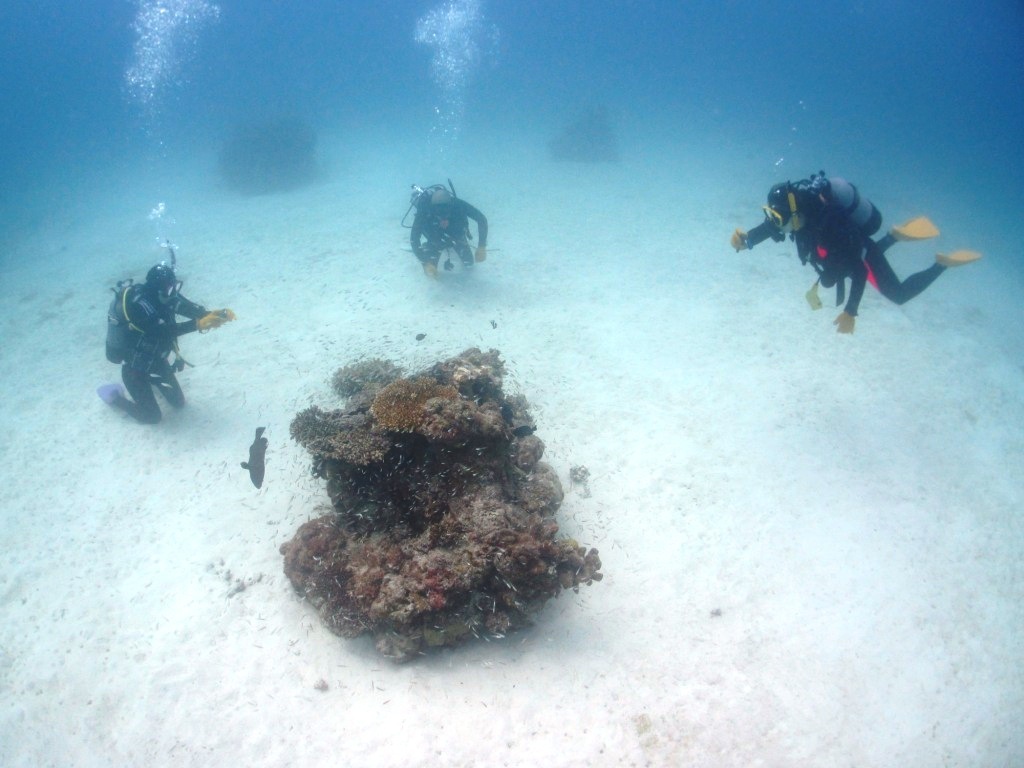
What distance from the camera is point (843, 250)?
6.74 metres

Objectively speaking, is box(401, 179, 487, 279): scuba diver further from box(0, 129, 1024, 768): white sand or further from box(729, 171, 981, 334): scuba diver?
box(729, 171, 981, 334): scuba diver

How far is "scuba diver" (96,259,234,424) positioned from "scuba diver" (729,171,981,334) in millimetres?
8638

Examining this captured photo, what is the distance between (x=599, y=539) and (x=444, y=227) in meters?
8.80

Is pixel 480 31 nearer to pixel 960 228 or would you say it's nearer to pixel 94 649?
pixel 960 228

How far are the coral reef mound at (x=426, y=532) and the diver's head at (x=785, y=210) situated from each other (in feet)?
15.3

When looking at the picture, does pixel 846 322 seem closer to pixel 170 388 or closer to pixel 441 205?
pixel 441 205

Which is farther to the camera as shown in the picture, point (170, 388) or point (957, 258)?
point (170, 388)

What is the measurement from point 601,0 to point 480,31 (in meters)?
33.2

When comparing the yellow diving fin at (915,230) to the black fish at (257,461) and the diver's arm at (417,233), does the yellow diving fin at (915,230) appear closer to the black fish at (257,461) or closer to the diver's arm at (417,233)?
the black fish at (257,461)

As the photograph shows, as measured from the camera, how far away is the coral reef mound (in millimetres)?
4625

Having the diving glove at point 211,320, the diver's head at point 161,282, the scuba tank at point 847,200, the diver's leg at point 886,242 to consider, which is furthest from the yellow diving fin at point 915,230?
the diver's head at point 161,282

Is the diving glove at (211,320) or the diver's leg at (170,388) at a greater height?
the diving glove at (211,320)

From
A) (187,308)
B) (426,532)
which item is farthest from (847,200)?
(187,308)

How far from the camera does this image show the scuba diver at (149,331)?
8.14 metres
